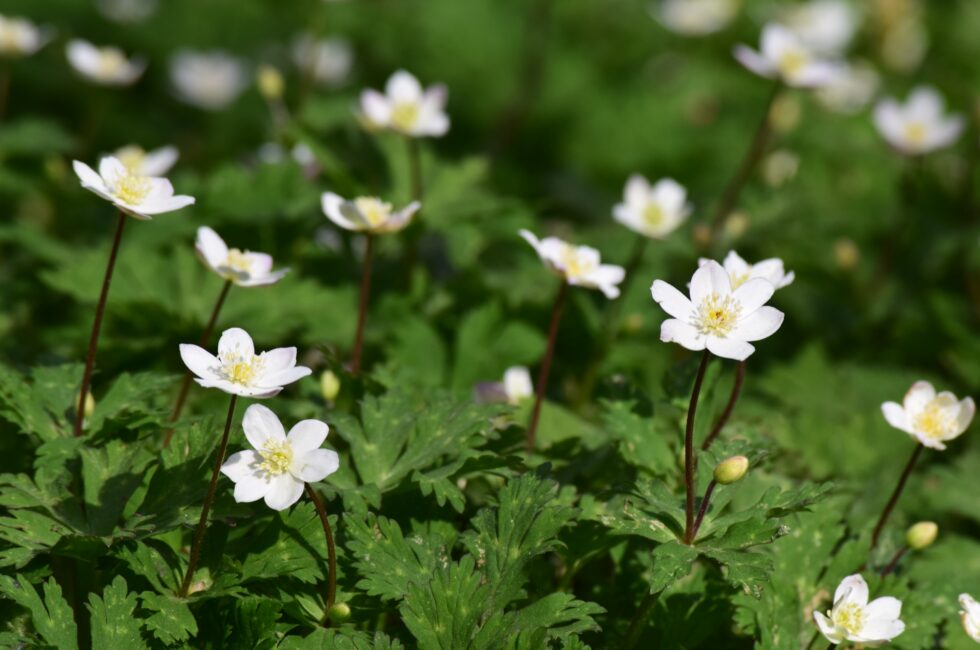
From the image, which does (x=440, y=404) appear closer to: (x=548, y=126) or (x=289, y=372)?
(x=289, y=372)

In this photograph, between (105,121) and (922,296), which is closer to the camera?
(922,296)

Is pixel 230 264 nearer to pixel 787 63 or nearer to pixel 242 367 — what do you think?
pixel 242 367

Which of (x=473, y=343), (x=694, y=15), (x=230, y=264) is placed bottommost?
(x=694, y=15)

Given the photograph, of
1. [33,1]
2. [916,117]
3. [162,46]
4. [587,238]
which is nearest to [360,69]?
[162,46]

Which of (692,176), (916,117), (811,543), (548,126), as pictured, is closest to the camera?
(811,543)

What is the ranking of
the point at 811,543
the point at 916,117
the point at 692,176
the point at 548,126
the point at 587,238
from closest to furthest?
the point at 811,543
the point at 587,238
the point at 916,117
the point at 692,176
the point at 548,126

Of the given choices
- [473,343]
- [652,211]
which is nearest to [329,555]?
[473,343]

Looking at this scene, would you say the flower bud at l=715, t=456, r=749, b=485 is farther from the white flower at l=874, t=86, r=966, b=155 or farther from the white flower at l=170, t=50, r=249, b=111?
the white flower at l=170, t=50, r=249, b=111
